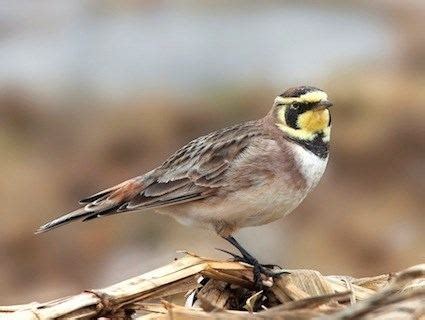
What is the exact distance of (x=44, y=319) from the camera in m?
2.93

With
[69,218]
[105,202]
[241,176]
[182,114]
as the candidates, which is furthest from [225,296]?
[182,114]

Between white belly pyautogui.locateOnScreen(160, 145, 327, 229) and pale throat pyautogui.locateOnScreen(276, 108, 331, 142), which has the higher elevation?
pale throat pyautogui.locateOnScreen(276, 108, 331, 142)

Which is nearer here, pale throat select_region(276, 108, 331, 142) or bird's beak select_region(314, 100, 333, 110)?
bird's beak select_region(314, 100, 333, 110)

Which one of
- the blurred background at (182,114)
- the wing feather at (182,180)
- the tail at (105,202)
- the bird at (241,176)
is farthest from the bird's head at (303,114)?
the blurred background at (182,114)

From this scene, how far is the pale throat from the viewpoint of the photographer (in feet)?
15.2

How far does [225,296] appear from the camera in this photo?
3311mm

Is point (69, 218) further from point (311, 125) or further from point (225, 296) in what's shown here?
point (225, 296)

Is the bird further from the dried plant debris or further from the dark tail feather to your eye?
the dried plant debris

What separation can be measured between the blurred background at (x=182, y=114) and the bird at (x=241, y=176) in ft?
9.29

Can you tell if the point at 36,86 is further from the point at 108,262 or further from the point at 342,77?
the point at 108,262

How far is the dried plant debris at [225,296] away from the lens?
255 centimetres

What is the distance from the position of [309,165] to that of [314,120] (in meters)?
0.16

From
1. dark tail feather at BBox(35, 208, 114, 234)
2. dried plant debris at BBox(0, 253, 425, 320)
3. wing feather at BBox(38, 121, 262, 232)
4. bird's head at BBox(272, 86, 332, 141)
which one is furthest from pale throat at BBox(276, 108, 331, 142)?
dried plant debris at BBox(0, 253, 425, 320)

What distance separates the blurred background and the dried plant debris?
4148mm
